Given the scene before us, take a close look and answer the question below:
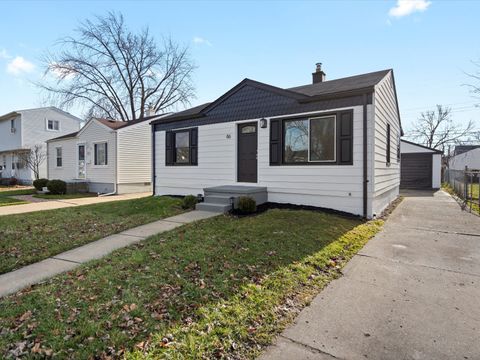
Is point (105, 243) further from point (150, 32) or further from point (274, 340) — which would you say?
point (150, 32)

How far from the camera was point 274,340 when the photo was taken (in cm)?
270

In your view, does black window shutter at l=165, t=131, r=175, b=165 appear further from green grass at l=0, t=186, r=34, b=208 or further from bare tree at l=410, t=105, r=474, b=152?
bare tree at l=410, t=105, r=474, b=152

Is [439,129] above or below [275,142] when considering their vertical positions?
above

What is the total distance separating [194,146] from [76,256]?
6726 mm

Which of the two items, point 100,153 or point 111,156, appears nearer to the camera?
point 111,156

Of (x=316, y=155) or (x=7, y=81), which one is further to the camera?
(x=7, y=81)

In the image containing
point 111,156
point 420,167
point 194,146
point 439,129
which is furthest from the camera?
point 439,129

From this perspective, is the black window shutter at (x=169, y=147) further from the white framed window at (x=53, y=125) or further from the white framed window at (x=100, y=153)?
the white framed window at (x=53, y=125)

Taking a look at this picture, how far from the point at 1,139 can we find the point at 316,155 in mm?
29732

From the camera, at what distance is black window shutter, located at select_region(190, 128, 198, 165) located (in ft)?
36.1

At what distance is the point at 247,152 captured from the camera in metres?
9.80

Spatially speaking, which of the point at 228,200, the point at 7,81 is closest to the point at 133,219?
the point at 228,200

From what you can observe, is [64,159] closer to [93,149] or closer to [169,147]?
[93,149]

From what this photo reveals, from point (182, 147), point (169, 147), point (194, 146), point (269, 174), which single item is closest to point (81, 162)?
point (169, 147)
